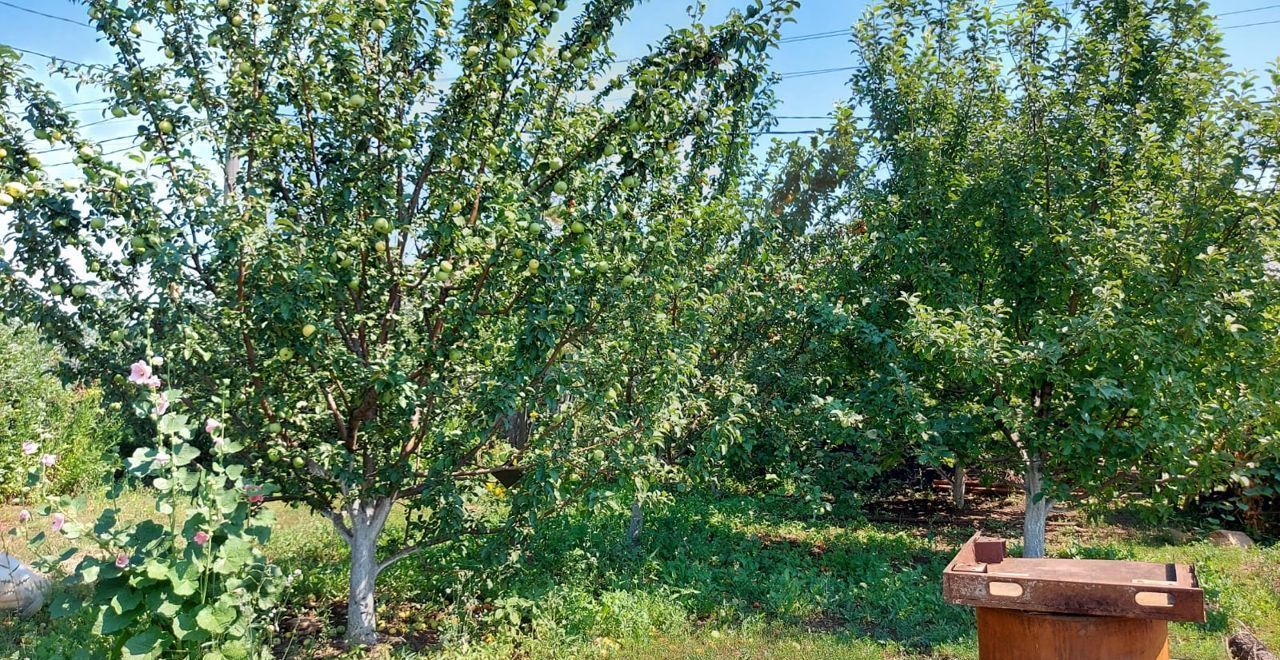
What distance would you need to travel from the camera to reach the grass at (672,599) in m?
4.34

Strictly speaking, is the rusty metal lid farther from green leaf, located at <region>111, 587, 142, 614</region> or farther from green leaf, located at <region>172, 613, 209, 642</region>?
green leaf, located at <region>111, 587, 142, 614</region>

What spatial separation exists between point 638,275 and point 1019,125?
11.6 feet

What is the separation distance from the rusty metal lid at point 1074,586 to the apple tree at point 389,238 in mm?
1917

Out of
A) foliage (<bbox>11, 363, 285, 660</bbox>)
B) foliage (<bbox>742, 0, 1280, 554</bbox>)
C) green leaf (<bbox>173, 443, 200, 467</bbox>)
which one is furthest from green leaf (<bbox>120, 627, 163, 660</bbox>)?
foliage (<bbox>742, 0, 1280, 554</bbox>)

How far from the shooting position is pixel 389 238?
12.5 ft

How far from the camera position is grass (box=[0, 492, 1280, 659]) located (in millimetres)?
4340

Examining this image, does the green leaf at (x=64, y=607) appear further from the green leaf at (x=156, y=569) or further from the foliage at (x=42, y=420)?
the foliage at (x=42, y=420)

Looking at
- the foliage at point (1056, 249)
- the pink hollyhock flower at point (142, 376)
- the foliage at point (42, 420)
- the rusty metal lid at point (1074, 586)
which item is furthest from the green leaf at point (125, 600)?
the foliage at point (42, 420)

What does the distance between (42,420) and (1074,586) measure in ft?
31.7

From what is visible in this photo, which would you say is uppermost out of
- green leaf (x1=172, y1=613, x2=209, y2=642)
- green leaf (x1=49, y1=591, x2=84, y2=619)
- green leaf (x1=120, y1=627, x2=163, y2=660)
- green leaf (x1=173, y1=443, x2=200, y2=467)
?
green leaf (x1=173, y1=443, x2=200, y2=467)

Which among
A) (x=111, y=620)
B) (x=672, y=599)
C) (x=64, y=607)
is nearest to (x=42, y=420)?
(x=64, y=607)

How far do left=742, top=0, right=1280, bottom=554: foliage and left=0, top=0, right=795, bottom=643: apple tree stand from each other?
80.4 inches

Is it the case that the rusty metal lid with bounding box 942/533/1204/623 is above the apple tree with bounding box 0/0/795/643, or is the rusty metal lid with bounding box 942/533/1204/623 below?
below

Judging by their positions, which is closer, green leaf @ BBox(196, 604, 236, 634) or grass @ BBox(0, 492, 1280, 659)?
green leaf @ BBox(196, 604, 236, 634)
